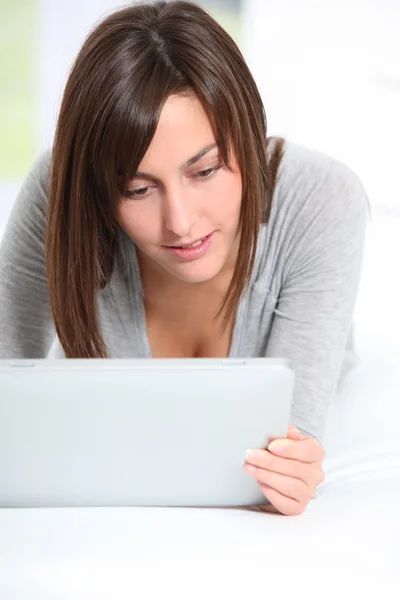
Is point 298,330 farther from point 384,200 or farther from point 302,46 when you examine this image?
point 302,46

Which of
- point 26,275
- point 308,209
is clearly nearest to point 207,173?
point 308,209

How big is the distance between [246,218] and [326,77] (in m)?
2.86

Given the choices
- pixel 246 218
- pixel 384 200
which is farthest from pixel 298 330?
pixel 384 200

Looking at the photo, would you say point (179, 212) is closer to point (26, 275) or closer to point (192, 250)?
point (192, 250)

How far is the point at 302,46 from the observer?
4.47 metres

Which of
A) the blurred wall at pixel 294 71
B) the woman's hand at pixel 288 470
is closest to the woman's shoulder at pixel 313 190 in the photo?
the woman's hand at pixel 288 470

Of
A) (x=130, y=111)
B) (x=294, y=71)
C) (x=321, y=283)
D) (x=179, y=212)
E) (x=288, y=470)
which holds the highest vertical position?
(x=294, y=71)

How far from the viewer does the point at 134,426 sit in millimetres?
1238

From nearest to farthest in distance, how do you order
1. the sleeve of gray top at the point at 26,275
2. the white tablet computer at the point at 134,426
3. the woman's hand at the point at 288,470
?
1. the white tablet computer at the point at 134,426
2. the woman's hand at the point at 288,470
3. the sleeve of gray top at the point at 26,275

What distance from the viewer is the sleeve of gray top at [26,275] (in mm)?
1793

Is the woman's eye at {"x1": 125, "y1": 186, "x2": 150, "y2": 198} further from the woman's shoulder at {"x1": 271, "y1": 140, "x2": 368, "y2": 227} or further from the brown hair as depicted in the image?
the woman's shoulder at {"x1": 271, "y1": 140, "x2": 368, "y2": 227}

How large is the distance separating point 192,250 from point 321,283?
0.29 metres

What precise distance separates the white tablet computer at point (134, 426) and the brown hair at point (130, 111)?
35cm

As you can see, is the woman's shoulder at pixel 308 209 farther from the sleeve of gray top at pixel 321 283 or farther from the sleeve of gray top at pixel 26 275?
the sleeve of gray top at pixel 26 275
